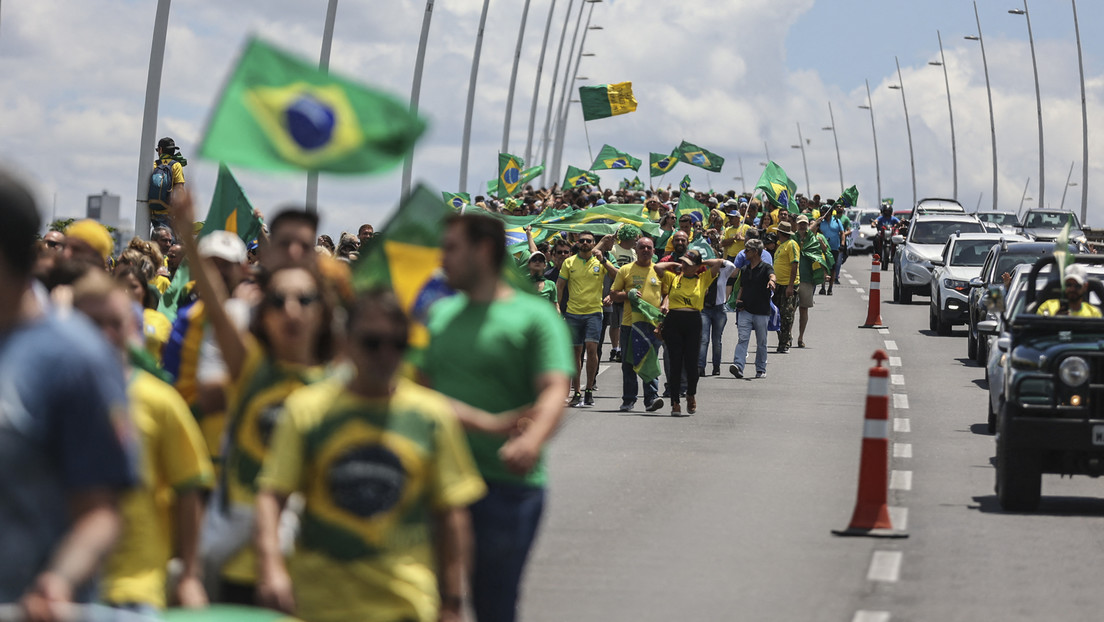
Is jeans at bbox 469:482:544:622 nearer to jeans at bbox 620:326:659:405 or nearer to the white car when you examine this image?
jeans at bbox 620:326:659:405

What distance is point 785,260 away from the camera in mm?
26500

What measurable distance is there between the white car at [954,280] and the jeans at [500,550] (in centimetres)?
2559

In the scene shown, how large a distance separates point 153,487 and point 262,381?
72 cm

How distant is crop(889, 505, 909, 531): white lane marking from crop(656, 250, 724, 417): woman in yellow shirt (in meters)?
6.58

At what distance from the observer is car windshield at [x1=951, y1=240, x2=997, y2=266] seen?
32.2m

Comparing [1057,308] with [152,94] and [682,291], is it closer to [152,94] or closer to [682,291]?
[682,291]

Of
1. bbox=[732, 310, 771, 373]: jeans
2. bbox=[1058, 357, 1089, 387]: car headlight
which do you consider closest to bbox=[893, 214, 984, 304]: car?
bbox=[732, 310, 771, 373]: jeans

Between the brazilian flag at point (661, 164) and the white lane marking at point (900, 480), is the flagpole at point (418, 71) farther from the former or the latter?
the white lane marking at point (900, 480)

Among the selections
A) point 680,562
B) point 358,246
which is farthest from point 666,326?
point 680,562

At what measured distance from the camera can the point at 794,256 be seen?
26.3 meters

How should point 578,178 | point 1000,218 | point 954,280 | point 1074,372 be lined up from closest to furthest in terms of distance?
point 1074,372, point 954,280, point 578,178, point 1000,218

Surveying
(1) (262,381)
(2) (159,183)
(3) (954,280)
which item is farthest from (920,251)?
(1) (262,381)

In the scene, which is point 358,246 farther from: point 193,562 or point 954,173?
point 954,173

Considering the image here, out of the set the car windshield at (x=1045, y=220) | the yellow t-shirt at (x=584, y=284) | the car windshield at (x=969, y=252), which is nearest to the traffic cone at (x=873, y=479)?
the yellow t-shirt at (x=584, y=284)
